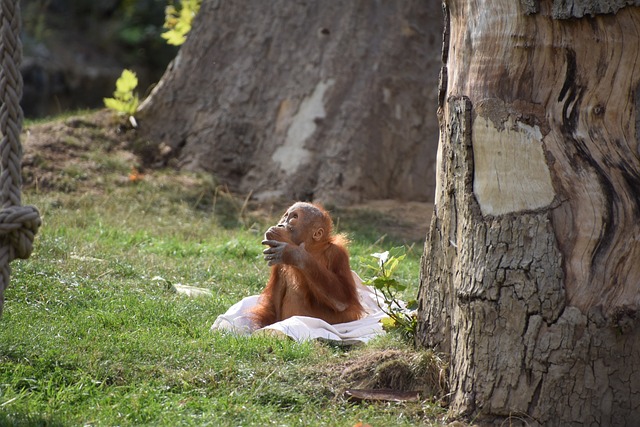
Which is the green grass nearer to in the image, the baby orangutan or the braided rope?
the baby orangutan

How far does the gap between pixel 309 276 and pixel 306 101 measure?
4.89 metres

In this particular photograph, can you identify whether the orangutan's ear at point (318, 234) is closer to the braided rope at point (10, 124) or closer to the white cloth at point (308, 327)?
the white cloth at point (308, 327)

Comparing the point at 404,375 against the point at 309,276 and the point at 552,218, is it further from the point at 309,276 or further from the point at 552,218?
the point at 309,276

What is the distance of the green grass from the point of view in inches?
143

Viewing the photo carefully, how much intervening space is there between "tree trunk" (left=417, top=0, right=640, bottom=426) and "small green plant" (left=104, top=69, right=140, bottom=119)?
21.1 ft

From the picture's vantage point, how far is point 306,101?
9609 mm

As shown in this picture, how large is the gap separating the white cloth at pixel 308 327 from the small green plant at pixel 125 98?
16.3 feet

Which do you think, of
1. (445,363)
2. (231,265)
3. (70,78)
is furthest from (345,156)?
(70,78)

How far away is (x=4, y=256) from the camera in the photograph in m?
3.47

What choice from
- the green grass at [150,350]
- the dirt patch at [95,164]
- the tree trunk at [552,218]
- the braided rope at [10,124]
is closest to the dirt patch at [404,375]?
the green grass at [150,350]

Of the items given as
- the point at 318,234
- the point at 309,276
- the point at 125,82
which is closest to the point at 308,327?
the point at 309,276

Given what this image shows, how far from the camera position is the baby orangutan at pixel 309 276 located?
5.02 meters

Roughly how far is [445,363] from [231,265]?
293 cm

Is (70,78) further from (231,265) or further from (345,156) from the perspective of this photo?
(231,265)
